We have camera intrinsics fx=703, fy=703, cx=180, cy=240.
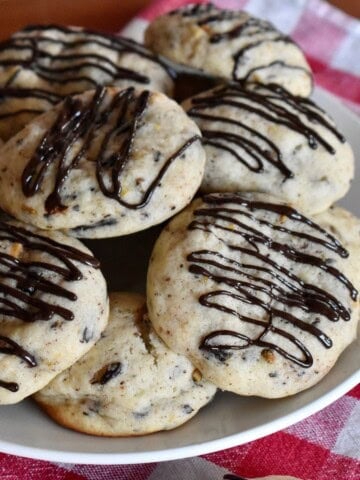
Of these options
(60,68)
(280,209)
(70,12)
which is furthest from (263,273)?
(70,12)

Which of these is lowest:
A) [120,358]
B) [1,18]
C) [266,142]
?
[1,18]

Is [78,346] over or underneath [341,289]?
Result: underneath

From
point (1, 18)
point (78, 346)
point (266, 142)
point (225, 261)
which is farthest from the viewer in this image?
point (1, 18)

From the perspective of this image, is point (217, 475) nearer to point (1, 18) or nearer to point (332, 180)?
point (332, 180)

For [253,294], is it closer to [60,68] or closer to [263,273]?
[263,273]

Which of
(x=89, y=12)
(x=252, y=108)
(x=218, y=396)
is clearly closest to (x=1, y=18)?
(x=89, y=12)

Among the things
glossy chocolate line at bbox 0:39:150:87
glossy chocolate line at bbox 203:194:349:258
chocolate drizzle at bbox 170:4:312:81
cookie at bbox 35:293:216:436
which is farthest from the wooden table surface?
cookie at bbox 35:293:216:436

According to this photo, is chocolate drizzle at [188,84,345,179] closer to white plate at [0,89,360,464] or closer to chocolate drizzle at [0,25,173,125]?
chocolate drizzle at [0,25,173,125]

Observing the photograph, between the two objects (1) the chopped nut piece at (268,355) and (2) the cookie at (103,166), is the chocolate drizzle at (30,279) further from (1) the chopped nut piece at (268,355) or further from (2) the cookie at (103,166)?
(1) the chopped nut piece at (268,355)
